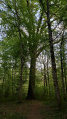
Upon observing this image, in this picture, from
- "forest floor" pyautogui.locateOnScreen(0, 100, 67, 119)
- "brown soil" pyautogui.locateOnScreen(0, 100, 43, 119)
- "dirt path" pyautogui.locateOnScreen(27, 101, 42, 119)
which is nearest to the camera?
"forest floor" pyautogui.locateOnScreen(0, 100, 67, 119)

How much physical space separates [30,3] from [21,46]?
28.4 feet

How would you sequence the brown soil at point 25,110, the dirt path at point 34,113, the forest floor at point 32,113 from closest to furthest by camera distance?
the forest floor at point 32,113 < the dirt path at point 34,113 < the brown soil at point 25,110

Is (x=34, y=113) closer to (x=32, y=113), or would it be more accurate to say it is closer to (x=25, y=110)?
(x=32, y=113)

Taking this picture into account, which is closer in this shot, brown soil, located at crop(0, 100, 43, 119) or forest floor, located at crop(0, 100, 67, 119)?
forest floor, located at crop(0, 100, 67, 119)

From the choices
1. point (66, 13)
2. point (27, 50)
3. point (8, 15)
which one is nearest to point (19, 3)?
point (8, 15)

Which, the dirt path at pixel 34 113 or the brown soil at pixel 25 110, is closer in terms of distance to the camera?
the dirt path at pixel 34 113

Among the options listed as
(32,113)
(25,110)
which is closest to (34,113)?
(32,113)

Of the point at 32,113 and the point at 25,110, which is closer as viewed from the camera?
the point at 32,113

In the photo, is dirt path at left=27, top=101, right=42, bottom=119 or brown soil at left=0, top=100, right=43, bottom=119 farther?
brown soil at left=0, top=100, right=43, bottom=119

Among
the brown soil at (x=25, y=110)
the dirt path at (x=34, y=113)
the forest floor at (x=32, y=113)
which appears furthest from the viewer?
the brown soil at (x=25, y=110)

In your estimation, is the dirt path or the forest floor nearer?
the forest floor

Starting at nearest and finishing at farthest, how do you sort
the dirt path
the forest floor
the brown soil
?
the forest floor < the dirt path < the brown soil

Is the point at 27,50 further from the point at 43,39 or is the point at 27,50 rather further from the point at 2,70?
the point at 2,70

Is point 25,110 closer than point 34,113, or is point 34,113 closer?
point 34,113
